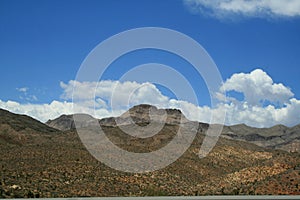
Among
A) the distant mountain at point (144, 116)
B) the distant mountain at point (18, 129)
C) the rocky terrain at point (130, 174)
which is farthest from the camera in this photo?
the distant mountain at point (144, 116)

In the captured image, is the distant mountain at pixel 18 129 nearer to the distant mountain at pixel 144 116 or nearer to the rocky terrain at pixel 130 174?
the rocky terrain at pixel 130 174

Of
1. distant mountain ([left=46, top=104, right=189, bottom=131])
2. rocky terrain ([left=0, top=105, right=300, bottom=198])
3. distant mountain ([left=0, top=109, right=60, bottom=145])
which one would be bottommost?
rocky terrain ([left=0, top=105, right=300, bottom=198])

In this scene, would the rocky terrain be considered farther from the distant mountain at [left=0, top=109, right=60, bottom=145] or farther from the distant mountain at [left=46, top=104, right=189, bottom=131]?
the distant mountain at [left=46, top=104, right=189, bottom=131]

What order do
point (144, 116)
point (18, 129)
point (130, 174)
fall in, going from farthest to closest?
1. point (144, 116)
2. point (18, 129)
3. point (130, 174)

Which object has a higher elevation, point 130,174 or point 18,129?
point 18,129

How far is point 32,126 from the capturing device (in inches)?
4424

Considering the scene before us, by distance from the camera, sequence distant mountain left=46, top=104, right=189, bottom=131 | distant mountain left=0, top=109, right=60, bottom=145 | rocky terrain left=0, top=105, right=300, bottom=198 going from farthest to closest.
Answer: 1. distant mountain left=46, top=104, right=189, bottom=131
2. distant mountain left=0, top=109, right=60, bottom=145
3. rocky terrain left=0, top=105, right=300, bottom=198

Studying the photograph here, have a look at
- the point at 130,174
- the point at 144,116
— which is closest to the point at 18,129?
the point at 130,174

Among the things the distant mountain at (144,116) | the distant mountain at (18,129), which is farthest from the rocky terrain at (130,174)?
the distant mountain at (144,116)

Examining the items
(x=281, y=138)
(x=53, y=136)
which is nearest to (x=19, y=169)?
(x=53, y=136)

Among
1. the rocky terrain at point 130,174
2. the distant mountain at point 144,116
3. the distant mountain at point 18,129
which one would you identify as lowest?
the rocky terrain at point 130,174

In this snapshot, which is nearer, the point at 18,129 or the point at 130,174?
the point at 130,174

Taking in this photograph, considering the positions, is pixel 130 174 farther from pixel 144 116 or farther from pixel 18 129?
pixel 144 116

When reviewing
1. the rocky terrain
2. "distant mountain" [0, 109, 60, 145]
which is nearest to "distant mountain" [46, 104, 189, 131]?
"distant mountain" [0, 109, 60, 145]
